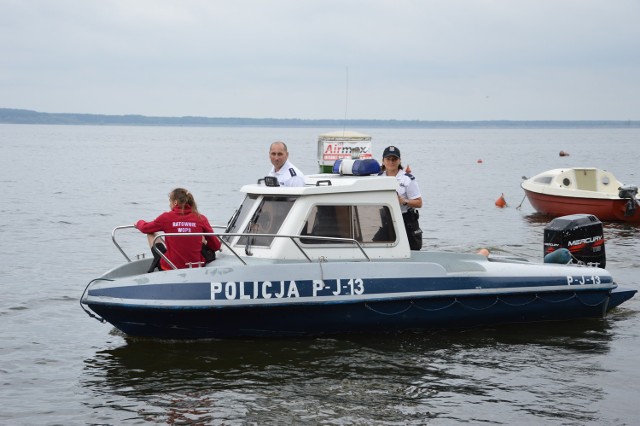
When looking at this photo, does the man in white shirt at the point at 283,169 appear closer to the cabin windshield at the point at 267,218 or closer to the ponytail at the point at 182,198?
the cabin windshield at the point at 267,218

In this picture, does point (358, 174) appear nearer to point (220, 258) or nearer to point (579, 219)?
point (220, 258)

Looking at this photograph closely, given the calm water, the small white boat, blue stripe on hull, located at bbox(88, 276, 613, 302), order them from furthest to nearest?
the small white boat, blue stripe on hull, located at bbox(88, 276, 613, 302), the calm water

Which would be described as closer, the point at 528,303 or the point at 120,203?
the point at 528,303

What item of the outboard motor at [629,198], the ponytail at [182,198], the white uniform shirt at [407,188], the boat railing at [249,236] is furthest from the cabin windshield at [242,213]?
the outboard motor at [629,198]

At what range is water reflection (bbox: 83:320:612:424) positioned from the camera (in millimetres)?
9445

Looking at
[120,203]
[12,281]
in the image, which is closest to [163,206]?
[120,203]

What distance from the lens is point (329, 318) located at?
11.1 metres

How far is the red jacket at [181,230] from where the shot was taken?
35.4ft

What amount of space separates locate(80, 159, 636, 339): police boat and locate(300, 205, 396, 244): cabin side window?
0.04ft

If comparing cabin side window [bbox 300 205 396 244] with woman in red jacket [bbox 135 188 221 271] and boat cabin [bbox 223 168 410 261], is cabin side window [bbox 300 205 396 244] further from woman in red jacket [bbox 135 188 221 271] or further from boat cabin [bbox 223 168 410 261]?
woman in red jacket [bbox 135 188 221 271]

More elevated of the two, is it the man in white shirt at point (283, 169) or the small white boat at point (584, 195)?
the man in white shirt at point (283, 169)

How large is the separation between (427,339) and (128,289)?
3.90 m

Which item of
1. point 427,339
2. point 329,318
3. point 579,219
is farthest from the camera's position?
point 579,219

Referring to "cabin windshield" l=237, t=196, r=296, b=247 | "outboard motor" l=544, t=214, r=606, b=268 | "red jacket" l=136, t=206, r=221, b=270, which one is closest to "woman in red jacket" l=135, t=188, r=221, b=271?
"red jacket" l=136, t=206, r=221, b=270
